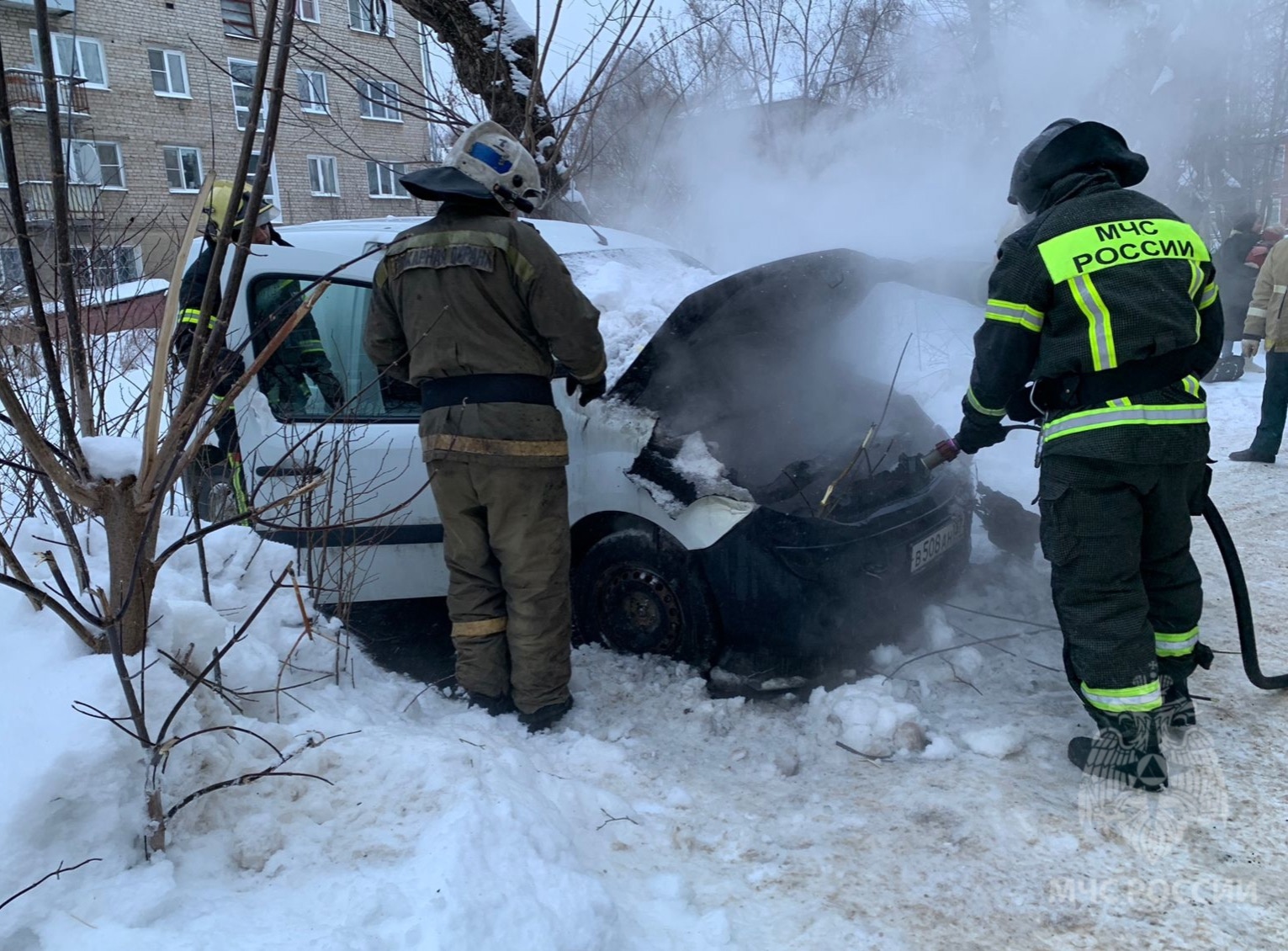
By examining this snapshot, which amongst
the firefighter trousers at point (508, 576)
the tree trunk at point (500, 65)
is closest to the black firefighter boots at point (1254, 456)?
the tree trunk at point (500, 65)

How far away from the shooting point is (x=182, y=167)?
22.2 meters

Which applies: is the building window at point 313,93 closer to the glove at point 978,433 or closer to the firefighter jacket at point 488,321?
the firefighter jacket at point 488,321

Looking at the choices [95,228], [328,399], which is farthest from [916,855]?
[95,228]

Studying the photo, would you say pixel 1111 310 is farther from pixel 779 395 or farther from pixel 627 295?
pixel 627 295

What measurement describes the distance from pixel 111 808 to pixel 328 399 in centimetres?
212

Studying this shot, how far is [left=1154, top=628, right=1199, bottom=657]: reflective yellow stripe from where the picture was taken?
112 inches

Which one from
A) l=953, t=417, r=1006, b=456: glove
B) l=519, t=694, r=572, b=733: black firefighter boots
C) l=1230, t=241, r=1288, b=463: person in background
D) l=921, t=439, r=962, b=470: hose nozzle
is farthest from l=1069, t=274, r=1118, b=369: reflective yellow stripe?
l=1230, t=241, r=1288, b=463: person in background

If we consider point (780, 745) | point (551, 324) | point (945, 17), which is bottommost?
point (780, 745)

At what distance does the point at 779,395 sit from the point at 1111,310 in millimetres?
1746

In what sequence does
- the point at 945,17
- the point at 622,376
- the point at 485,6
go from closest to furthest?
the point at 622,376 → the point at 485,6 → the point at 945,17

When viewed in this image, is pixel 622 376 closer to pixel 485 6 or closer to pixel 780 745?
pixel 780 745

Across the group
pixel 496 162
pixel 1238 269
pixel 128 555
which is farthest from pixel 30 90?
pixel 1238 269

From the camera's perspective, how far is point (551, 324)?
2986mm

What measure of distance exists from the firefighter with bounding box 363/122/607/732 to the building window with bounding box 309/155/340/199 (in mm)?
23352
